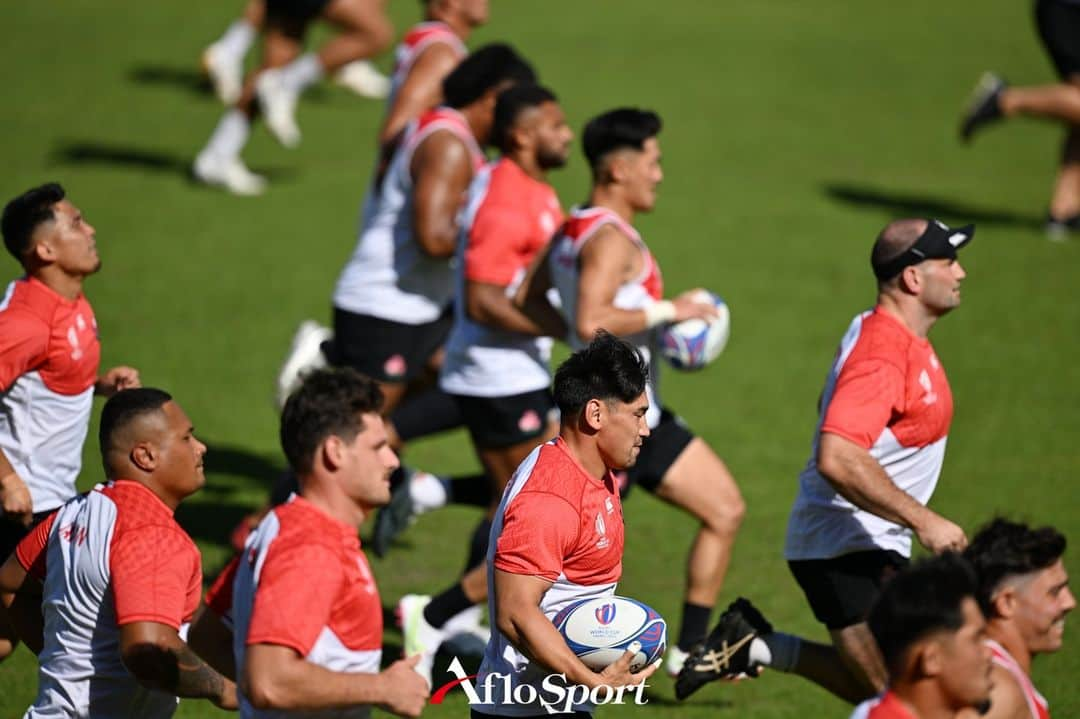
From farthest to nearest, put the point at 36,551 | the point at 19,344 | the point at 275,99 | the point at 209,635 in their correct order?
the point at 275,99 < the point at 19,344 < the point at 36,551 < the point at 209,635

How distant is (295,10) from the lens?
1388cm

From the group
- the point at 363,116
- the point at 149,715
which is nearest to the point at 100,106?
the point at 363,116

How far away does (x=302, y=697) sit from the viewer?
3861 millimetres

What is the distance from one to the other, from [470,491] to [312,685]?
3.75 metres

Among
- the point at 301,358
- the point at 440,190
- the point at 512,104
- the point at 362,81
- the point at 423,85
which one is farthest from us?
the point at 362,81

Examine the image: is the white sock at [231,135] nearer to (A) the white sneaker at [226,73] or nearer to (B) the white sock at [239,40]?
(A) the white sneaker at [226,73]

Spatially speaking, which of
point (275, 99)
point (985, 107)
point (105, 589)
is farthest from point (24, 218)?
point (985, 107)

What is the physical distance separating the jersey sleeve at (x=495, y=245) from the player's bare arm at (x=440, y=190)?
439mm

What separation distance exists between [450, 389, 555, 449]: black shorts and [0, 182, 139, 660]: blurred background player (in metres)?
1.89

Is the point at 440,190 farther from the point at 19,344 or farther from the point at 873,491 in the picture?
the point at 873,491

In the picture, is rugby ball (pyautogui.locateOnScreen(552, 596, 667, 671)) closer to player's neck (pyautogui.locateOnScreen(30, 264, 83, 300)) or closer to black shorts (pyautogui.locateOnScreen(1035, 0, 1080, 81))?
player's neck (pyautogui.locateOnScreen(30, 264, 83, 300))

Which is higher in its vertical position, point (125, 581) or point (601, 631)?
point (125, 581)

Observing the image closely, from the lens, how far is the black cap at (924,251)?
18.4ft

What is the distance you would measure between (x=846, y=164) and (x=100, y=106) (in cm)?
827
